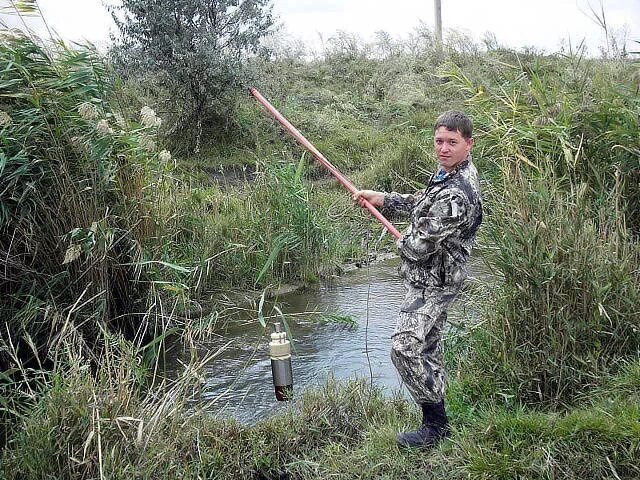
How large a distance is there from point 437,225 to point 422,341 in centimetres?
56

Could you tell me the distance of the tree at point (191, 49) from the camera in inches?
408

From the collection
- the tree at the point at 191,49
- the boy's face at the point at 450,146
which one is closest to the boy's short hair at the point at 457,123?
the boy's face at the point at 450,146

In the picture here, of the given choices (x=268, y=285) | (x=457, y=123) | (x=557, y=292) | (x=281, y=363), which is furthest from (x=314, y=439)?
(x=268, y=285)

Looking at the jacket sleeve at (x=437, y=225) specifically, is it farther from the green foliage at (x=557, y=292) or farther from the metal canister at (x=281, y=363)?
the metal canister at (x=281, y=363)

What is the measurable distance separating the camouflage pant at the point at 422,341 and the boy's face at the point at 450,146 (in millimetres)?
609

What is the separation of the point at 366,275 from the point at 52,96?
12.1ft

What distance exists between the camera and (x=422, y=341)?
12.0 feet

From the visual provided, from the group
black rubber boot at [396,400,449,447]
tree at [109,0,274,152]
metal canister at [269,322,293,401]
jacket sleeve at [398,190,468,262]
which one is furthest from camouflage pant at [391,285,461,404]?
tree at [109,0,274,152]

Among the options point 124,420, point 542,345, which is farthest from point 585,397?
point 124,420

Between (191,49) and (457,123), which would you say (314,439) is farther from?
(191,49)

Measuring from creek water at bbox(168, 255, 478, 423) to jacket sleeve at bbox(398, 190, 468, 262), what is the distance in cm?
117

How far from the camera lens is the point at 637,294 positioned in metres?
4.15

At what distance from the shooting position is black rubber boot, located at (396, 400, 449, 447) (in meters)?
3.64

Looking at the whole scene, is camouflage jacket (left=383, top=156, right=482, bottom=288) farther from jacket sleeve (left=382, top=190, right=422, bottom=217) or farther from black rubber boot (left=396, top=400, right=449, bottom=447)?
black rubber boot (left=396, top=400, right=449, bottom=447)
